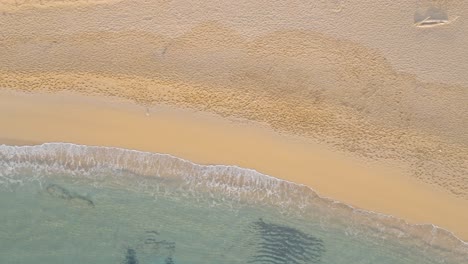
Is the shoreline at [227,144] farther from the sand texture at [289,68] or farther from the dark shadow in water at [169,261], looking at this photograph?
the dark shadow in water at [169,261]

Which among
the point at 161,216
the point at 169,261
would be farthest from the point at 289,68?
the point at 169,261

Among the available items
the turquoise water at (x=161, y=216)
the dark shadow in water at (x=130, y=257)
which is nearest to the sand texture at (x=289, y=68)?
the turquoise water at (x=161, y=216)

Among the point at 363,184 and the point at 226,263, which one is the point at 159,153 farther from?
the point at 363,184

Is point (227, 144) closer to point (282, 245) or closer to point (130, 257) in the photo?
point (282, 245)

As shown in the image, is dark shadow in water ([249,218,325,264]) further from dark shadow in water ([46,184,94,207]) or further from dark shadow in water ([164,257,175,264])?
dark shadow in water ([46,184,94,207])

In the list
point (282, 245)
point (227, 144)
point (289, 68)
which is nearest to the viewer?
point (227, 144)

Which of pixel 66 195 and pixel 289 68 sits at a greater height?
pixel 289 68
